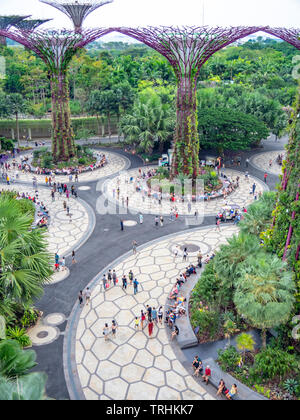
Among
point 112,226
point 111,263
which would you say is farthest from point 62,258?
point 112,226

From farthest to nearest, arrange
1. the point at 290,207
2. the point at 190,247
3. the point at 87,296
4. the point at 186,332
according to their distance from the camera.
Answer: the point at 190,247 → the point at 87,296 → the point at 186,332 → the point at 290,207

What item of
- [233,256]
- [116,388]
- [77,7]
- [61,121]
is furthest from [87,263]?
[77,7]

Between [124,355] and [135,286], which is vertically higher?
[135,286]

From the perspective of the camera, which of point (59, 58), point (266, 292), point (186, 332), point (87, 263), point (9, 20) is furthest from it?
point (9, 20)

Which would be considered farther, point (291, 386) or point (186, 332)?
point (186, 332)

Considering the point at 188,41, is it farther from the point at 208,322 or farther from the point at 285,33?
the point at 208,322

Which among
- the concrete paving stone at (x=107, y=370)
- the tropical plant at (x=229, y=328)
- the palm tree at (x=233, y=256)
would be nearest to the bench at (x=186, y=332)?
the tropical plant at (x=229, y=328)

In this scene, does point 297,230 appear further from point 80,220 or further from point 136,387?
point 80,220
